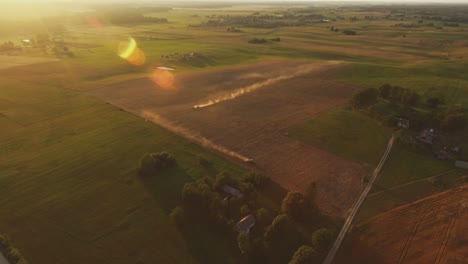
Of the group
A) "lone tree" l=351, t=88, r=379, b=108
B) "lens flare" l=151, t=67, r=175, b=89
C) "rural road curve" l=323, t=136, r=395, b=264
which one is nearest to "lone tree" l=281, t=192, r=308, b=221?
"rural road curve" l=323, t=136, r=395, b=264

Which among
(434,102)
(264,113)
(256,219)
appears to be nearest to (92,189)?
(256,219)

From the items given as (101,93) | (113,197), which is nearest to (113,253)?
(113,197)

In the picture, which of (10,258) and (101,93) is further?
(101,93)

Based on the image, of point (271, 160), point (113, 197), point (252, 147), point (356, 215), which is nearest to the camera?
point (356, 215)

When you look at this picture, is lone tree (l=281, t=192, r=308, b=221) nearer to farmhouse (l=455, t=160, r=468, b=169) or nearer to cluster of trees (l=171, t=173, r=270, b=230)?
cluster of trees (l=171, t=173, r=270, b=230)

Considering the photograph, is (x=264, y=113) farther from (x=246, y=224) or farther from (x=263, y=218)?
(x=246, y=224)

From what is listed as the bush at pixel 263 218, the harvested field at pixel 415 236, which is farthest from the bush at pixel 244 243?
the harvested field at pixel 415 236

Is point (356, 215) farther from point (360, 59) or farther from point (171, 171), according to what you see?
point (360, 59)
